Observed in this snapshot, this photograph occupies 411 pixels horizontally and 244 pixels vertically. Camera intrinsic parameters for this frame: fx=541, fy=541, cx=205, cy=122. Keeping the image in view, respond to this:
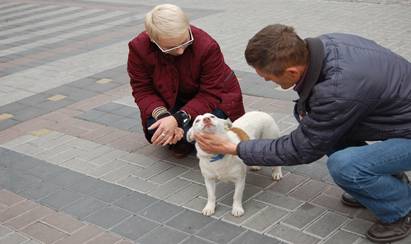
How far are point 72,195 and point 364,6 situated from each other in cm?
845

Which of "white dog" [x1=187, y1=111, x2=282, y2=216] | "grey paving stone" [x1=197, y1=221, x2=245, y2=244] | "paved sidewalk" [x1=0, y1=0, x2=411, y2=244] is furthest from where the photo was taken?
"paved sidewalk" [x1=0, y1=0, x2=411, y2=244]

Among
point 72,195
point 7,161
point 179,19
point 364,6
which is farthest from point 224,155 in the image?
point 364,6

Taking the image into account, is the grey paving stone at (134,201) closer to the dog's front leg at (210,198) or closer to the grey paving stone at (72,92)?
the dog's front leg at (210,198)

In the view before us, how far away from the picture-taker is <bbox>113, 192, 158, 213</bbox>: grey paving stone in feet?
12.5

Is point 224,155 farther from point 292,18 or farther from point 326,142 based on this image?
point 292,18

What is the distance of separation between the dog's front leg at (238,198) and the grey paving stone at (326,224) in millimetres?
468

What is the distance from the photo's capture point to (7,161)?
187 inches

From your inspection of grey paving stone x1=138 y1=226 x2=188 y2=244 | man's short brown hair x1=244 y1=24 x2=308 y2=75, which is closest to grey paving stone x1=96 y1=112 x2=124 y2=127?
grey paving stone x1=138 y1=226 x2=188 y2=244

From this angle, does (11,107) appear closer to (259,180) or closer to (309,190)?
(259,180)

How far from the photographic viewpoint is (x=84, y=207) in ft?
12.7

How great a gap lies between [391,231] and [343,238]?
0.28m

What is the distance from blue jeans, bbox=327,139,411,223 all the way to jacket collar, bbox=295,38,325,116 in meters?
0.42

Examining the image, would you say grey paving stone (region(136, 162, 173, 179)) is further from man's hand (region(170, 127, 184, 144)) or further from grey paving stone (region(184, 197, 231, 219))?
grey paving stone (region(184, 197, 231, 219))

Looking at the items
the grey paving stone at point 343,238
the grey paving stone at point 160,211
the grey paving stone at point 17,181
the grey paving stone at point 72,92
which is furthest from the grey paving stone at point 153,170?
the grey paving stone at point 72,92
